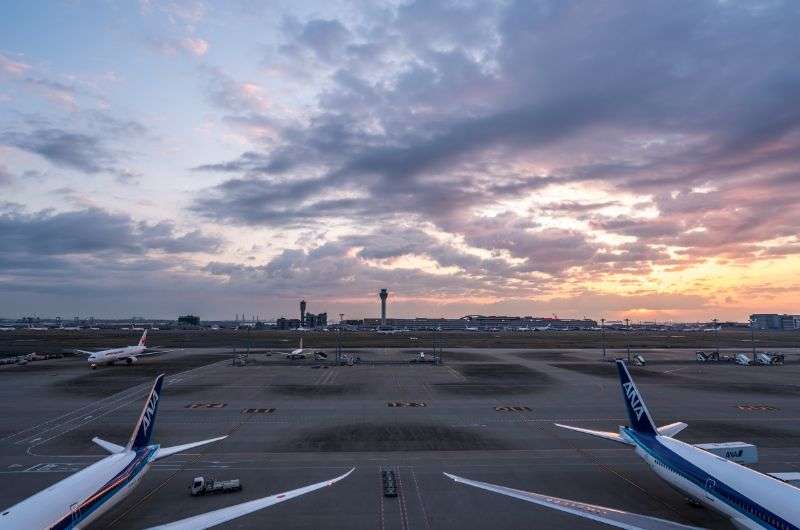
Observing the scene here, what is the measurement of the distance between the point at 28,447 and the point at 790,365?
13346 centimetres

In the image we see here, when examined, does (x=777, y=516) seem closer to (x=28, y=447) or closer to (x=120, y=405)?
(x=28, y=447)

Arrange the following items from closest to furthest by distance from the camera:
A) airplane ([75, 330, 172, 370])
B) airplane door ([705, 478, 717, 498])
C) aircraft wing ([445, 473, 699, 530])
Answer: aircraft wing ([445, 473, 699, 530]) < airplane door ([705, 478, 717, 498]) < airplane ([75, 330, 172, 370])

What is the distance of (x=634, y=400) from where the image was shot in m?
32.9

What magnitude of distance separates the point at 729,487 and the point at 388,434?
28.4 metres

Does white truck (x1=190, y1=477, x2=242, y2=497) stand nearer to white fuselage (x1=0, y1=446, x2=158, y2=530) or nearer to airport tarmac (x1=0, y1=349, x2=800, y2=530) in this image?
airport tarmac (x1=0, y1=349, x2=800, y2=530)

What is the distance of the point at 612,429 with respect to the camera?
161ft

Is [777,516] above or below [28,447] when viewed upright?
above

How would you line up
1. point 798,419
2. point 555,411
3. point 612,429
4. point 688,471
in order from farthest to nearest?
point 555,411 < point 798,419 < point 612,429 < point 688,471

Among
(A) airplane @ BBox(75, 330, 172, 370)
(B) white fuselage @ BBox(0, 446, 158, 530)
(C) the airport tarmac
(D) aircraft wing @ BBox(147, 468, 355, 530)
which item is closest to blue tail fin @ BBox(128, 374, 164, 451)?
(B) white fuselage @ BBox(0, 446, 158, 530)

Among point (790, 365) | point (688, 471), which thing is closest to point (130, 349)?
point (688, 471)

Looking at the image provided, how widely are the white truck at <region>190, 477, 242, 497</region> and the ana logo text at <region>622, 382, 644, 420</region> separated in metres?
25.9

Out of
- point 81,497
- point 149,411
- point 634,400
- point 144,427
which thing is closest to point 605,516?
point 634,400

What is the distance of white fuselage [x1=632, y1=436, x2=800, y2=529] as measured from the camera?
2064 centimetres

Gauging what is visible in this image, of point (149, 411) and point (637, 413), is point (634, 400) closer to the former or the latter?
point (637, 413)
